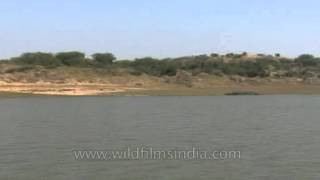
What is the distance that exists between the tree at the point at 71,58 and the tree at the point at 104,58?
2.95m

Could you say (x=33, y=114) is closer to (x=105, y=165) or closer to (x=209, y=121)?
(x=209, y=121)

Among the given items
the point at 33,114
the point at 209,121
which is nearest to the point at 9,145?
the point at 209,121

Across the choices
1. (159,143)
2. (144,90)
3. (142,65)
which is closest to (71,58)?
(142,65)

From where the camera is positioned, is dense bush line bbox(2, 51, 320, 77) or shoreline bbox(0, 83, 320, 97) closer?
shoreline bbox(0, 83, 320, 97)

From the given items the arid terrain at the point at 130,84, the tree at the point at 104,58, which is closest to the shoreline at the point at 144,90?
the arid terrain at the point at 130,84

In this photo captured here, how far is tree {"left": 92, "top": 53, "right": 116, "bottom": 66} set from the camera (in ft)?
388

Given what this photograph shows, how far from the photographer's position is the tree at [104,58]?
118 metres

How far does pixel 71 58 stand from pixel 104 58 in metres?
8.93

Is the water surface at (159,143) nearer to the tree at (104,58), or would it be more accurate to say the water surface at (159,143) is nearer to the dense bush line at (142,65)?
the dense bush line at (142,65)

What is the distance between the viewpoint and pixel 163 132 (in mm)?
28969

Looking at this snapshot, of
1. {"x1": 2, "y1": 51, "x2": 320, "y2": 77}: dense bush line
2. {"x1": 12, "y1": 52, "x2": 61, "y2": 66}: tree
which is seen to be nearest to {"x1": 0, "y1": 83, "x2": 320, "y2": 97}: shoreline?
{"x1": 2, "y1": 51, "x2": 320, "y2": 77}: dense bush line

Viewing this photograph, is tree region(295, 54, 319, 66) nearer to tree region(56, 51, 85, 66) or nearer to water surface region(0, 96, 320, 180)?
tree region(56, 51, 85, 66)

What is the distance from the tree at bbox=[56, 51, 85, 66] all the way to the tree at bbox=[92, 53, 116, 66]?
116 inches

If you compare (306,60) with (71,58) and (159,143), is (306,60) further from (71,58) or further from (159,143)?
(159,143)
